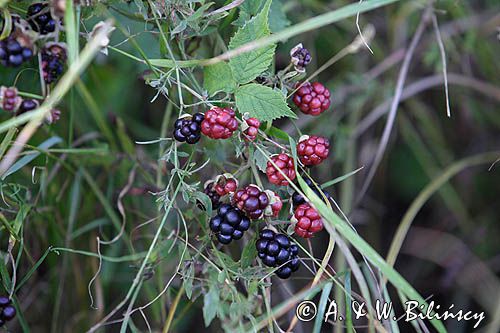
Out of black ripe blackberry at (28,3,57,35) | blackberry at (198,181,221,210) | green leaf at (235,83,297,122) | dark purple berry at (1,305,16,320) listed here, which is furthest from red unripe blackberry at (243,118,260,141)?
dark purple berry at (1,305,16,320)

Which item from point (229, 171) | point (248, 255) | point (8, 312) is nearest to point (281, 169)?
point (248, 255)

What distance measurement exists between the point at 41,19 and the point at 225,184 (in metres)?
0.43

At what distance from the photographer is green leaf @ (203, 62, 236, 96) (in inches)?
41.4

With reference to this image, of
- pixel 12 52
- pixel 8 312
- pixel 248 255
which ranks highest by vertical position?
pixel 12 52

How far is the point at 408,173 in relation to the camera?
202 centimetres

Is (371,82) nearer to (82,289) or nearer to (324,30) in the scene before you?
(324,30)

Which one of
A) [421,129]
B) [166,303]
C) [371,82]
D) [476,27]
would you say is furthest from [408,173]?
[166,303]

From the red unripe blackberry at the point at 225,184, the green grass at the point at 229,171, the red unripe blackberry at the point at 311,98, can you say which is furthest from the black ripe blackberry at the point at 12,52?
the red unripe blackberry at the point at 311,98

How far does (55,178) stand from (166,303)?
1.36 feet

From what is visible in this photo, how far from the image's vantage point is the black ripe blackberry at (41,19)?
39.6 inches

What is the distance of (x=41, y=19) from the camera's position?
101 centimetres

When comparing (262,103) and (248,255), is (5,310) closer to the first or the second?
(248,255)

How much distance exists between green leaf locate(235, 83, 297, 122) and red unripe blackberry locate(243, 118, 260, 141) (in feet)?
0.07

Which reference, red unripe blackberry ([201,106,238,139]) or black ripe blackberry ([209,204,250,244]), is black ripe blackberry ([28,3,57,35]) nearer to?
red unripe blackberry ([201,106,238,139])
